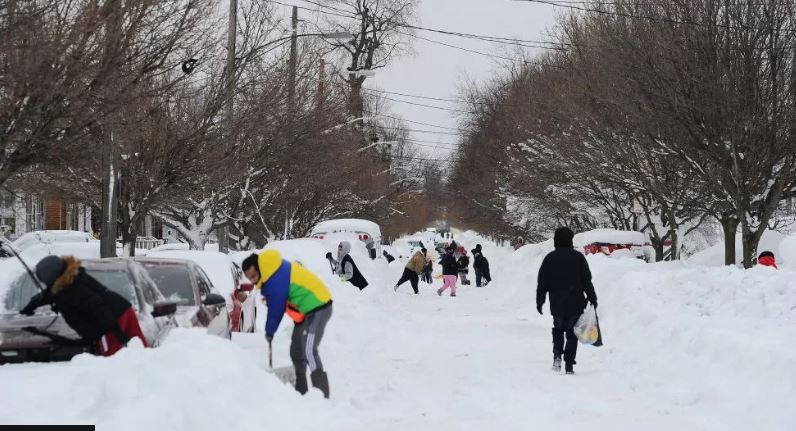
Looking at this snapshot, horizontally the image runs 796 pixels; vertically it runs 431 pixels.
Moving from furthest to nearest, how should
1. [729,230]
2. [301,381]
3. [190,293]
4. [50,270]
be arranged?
[729,230]
[190,293]
[301,381]
[50,270]

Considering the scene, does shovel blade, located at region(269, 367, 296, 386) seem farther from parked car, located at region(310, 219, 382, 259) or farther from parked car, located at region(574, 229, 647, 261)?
parked car, located at region(310, 219, 382, 259)

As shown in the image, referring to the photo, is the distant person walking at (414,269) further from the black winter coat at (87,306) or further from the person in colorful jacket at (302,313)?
the black winter coat at (87,306)

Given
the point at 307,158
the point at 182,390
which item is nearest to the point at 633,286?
the point at 182,390

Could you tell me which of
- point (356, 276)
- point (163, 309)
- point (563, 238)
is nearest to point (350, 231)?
point (356, 276)

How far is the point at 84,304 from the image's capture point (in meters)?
8.99

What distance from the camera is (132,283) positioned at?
10.9m

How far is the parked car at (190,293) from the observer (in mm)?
11398

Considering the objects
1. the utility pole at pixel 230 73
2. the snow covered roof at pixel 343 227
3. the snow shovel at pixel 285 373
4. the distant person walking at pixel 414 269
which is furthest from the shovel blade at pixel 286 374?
the snow covered roof at pixel 343 227

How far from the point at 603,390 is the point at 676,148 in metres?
15.9

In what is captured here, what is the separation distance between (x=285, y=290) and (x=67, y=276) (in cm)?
179

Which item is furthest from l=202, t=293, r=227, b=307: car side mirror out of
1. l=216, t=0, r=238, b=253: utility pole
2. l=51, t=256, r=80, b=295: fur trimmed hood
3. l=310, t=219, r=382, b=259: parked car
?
l=310, t=219, r=382, b=259: parked car

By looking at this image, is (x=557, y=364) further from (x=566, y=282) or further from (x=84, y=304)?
(x=84, y=304)

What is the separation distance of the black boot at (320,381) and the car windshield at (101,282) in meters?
1.85

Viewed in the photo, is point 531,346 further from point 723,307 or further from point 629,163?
point 629,163
